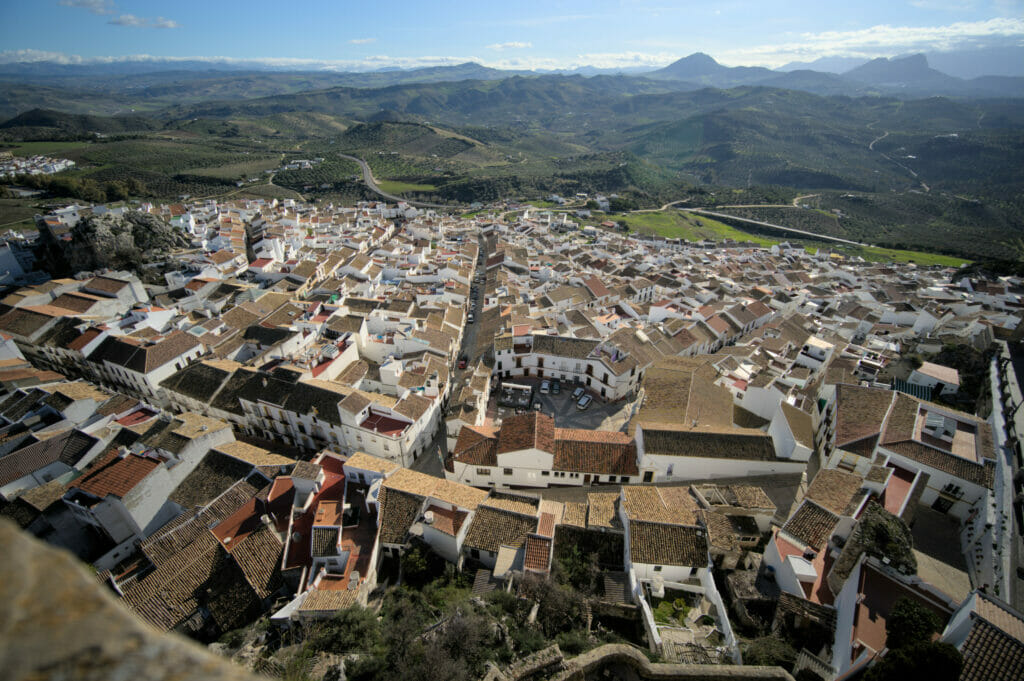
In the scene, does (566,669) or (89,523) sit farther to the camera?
(89,523)

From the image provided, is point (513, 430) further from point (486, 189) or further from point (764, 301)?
point (486, 189)

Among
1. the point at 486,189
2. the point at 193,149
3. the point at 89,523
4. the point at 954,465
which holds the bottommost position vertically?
the point at 89,523

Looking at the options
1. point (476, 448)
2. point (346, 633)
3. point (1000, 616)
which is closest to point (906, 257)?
point (1000, 616)

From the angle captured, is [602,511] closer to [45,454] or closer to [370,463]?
[370,463]

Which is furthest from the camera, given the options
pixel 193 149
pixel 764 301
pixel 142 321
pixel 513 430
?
pixel 193 149

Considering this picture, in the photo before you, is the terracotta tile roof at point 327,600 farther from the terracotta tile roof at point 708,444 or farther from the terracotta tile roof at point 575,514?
the terracotta tile roof at point 708,444

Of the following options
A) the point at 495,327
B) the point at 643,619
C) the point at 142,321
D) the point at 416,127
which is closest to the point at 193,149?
the point at 416,127
